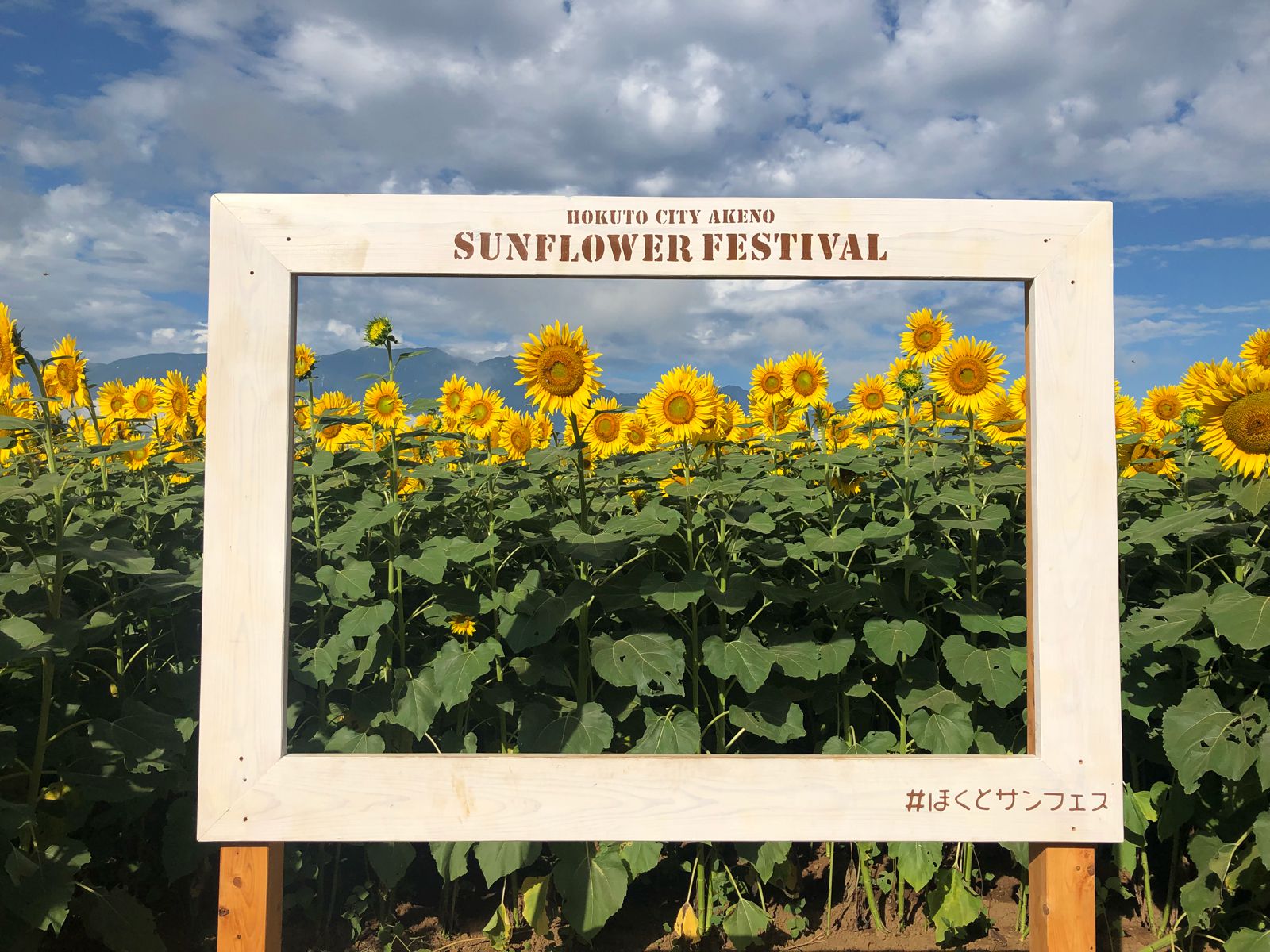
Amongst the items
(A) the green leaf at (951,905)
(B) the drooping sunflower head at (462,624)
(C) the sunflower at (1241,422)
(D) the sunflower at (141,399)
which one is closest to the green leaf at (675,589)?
(B) the drooping sunflower head at (462,624)

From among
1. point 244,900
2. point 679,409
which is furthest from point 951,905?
point 244,900

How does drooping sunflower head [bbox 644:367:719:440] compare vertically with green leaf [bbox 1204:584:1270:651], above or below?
above

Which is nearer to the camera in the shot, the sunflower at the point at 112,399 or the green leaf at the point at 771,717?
the green leaf at the point at 771,717

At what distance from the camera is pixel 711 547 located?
312cm

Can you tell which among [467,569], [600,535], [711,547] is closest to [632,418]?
[711,547]

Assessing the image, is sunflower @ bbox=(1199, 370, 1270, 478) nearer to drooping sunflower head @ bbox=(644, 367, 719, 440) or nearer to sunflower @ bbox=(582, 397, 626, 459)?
drooping sunflower head @ bbox=(644, 367, 719, 440)

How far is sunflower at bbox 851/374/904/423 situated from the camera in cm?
465

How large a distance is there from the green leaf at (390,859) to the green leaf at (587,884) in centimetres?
47

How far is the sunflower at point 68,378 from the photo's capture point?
11.9 ft

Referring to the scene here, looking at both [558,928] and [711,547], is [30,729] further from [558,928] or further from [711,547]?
[711,547]

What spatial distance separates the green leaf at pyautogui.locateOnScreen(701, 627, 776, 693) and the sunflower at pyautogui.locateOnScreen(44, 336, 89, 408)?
250 cm

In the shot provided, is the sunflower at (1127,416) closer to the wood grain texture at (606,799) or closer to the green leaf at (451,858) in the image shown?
the wood grain texture at (606,799)

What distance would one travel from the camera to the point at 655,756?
2.29 metres

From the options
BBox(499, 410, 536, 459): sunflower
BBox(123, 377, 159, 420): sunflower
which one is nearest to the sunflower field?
BBox(499, 410, 536, 459): sunflower
